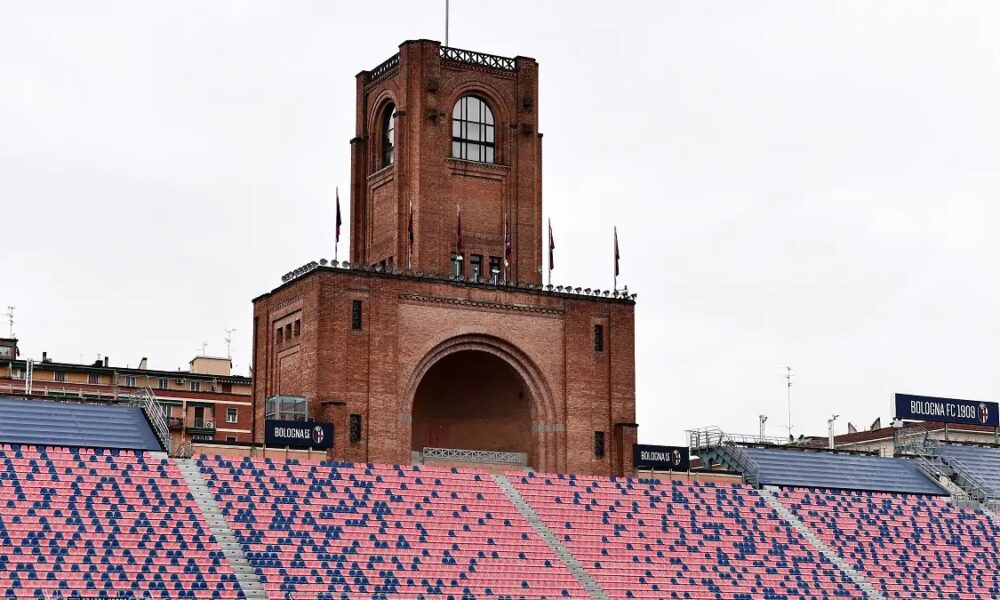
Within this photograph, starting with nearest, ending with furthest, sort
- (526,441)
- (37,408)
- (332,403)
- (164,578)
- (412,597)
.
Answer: (164,578), (412,597), (37,408), (332,403), (526,441)

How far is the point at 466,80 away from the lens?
72.1 meters

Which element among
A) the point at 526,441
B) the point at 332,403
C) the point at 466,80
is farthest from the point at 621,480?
the point at 466,80

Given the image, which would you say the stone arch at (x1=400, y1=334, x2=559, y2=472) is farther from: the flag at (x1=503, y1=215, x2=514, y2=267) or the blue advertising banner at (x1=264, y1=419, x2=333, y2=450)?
the blue advertising banner at (x1=264, y1=419, x2=333, y2=450)

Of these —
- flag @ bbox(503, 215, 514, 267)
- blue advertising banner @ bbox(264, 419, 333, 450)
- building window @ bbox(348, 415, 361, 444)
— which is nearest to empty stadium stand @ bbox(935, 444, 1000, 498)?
flag @ bbox(503, 215, 514, 267)

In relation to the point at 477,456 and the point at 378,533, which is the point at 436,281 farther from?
the point at 378,533

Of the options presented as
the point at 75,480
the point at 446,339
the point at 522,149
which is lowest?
the point at 75,480

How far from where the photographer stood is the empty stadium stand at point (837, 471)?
7288cm

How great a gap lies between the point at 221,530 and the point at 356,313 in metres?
14.6

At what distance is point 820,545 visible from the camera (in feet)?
215

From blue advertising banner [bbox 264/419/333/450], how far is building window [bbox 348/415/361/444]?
1.36 meters

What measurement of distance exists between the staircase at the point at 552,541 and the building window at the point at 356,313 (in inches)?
329

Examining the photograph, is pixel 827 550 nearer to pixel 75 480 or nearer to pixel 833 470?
pixel 833 470

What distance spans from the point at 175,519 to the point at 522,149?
2657 cm

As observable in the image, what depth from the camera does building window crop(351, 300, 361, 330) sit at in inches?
2594
